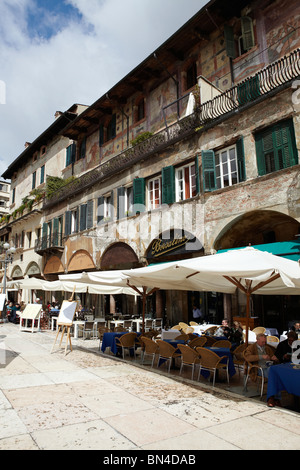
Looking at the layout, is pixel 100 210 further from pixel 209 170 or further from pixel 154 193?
pixel 209 170

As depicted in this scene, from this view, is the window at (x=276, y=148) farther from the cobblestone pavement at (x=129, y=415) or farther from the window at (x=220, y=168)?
the cobblestone pavement at (x=129, y=415)

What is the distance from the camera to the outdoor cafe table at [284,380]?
15.8 feet

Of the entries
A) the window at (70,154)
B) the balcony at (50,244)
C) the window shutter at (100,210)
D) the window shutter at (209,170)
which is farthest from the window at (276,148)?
the window at (70,154)

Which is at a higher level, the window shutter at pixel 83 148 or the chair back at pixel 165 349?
the window shutter at pixel 83 148

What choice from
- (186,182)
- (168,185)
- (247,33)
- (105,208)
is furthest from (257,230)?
(105,208)

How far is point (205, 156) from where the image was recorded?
13.6 meters

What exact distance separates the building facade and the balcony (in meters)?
3.48

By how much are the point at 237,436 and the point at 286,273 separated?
2447 millimetres

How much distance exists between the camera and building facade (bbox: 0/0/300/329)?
1156 centimetres

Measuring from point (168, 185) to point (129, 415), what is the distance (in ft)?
38.3

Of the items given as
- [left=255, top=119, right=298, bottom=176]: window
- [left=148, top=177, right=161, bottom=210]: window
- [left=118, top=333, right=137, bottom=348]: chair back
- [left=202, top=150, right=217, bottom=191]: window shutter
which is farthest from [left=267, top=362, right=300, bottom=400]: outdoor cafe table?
[left=148, top=177, right=161, bottom=210]: window

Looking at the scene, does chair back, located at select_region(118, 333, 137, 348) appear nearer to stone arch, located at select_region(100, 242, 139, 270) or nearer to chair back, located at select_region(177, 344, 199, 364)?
chair back, located at select_region(177, 344, 199, 364)

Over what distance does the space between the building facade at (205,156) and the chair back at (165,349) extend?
480cm

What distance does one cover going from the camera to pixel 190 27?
15.1 metres
